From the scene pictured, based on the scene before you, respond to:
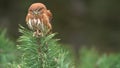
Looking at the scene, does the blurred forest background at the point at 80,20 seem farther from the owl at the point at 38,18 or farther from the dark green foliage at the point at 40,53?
the dark green foliage at the point at 40,53

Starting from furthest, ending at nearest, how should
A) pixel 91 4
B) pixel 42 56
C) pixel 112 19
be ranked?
pixel 112 19, pixel 91 4, pixel 42 56

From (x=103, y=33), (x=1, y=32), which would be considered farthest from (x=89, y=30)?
(x=1, y=32)

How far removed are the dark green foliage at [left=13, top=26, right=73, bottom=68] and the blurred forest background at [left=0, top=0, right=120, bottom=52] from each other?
403 cm

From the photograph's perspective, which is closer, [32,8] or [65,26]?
[32,8]

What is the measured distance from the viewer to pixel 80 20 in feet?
18.7

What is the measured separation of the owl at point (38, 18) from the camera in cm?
113

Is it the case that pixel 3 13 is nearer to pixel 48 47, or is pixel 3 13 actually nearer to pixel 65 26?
pixel 65 26

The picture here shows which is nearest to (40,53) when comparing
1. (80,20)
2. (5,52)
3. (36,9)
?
(36,9)

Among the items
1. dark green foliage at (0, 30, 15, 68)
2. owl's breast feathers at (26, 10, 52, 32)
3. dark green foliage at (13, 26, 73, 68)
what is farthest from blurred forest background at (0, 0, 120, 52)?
dark green foliage at (13, 26, 73, 68)

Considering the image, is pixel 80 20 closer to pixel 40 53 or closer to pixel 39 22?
pixel 39 22

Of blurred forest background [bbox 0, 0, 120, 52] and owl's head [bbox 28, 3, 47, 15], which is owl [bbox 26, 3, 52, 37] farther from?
blurred forest background [bbox 0, 0, 120, 52]

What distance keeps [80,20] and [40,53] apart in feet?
15.3

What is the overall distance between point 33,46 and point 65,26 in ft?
15.3

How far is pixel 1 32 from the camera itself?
4.83 ft
